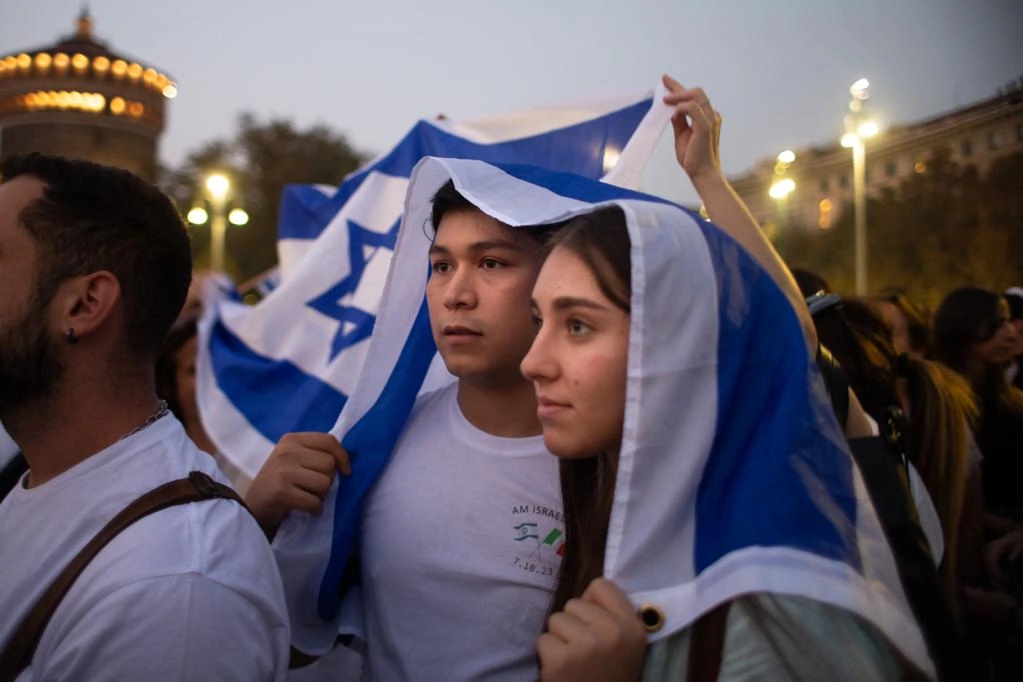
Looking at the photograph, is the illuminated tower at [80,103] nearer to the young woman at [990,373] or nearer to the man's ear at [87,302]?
the young woman at [990,373]

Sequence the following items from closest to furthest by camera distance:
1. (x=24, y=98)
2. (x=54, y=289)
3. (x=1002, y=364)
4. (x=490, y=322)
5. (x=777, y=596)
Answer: (x=777, y=596) → (x=54, y=289) → (x=490, y=322) → (x=1002, y=364) → (x=24, y=98)

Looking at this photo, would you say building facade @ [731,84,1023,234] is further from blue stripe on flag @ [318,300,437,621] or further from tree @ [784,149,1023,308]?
blue stripe on flag @ [318,300,437,621]

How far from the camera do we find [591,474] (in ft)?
6.13

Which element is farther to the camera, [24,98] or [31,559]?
[24,98]

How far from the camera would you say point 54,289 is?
1808 millimetres

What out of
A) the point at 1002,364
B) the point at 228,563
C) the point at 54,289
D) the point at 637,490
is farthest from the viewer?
the point at 1002,364

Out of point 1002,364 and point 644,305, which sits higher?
point 644,305

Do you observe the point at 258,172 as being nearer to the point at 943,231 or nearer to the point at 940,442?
the point at 943,231

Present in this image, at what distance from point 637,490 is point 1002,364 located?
12.4 ft

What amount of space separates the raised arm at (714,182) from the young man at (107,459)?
58.4 inches

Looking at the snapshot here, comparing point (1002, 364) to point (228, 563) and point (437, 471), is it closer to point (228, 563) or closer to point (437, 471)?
point (437, 471)

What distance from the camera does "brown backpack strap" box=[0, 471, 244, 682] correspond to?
59.9 inches

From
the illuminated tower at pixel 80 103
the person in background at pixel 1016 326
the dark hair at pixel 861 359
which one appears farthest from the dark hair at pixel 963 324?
the illuminated tower at pixel 80 103

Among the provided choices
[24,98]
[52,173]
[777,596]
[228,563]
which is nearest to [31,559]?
[228,563]
